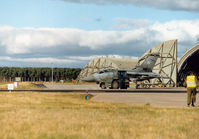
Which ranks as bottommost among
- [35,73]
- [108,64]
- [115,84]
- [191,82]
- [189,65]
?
[115,84]

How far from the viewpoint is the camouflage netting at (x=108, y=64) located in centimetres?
9462

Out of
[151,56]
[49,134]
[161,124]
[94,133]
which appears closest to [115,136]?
[94,133]

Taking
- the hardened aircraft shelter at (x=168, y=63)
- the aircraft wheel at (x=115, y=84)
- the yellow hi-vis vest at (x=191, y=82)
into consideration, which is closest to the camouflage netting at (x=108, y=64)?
the hardened aircraft shelter at (x=168, y=63)

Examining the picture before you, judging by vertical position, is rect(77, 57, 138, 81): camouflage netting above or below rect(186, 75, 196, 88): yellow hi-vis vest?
above

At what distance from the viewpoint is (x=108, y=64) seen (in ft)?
315

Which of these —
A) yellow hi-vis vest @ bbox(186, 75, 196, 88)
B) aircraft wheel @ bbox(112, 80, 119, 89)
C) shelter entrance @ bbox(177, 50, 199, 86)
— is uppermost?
shelter entrance @ bbox(177, 50, 199, 86)

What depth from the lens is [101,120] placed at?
13.6 m

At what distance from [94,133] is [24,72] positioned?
149839mm

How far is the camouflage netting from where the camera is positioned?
310 ft

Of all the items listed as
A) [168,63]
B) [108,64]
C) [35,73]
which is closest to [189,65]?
[168,63]

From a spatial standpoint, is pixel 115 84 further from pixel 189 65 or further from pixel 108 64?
pixel 108 64

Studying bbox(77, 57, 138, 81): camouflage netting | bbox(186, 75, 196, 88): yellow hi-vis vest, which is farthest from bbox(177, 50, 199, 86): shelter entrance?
bbox(186, 75, 196, 88): yellow hi-vis vest

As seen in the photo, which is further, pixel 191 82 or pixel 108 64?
pixel 108 64

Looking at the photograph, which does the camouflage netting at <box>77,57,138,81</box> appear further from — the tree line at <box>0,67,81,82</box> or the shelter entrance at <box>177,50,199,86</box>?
the tree line at <box>0,67,81,82</box>
